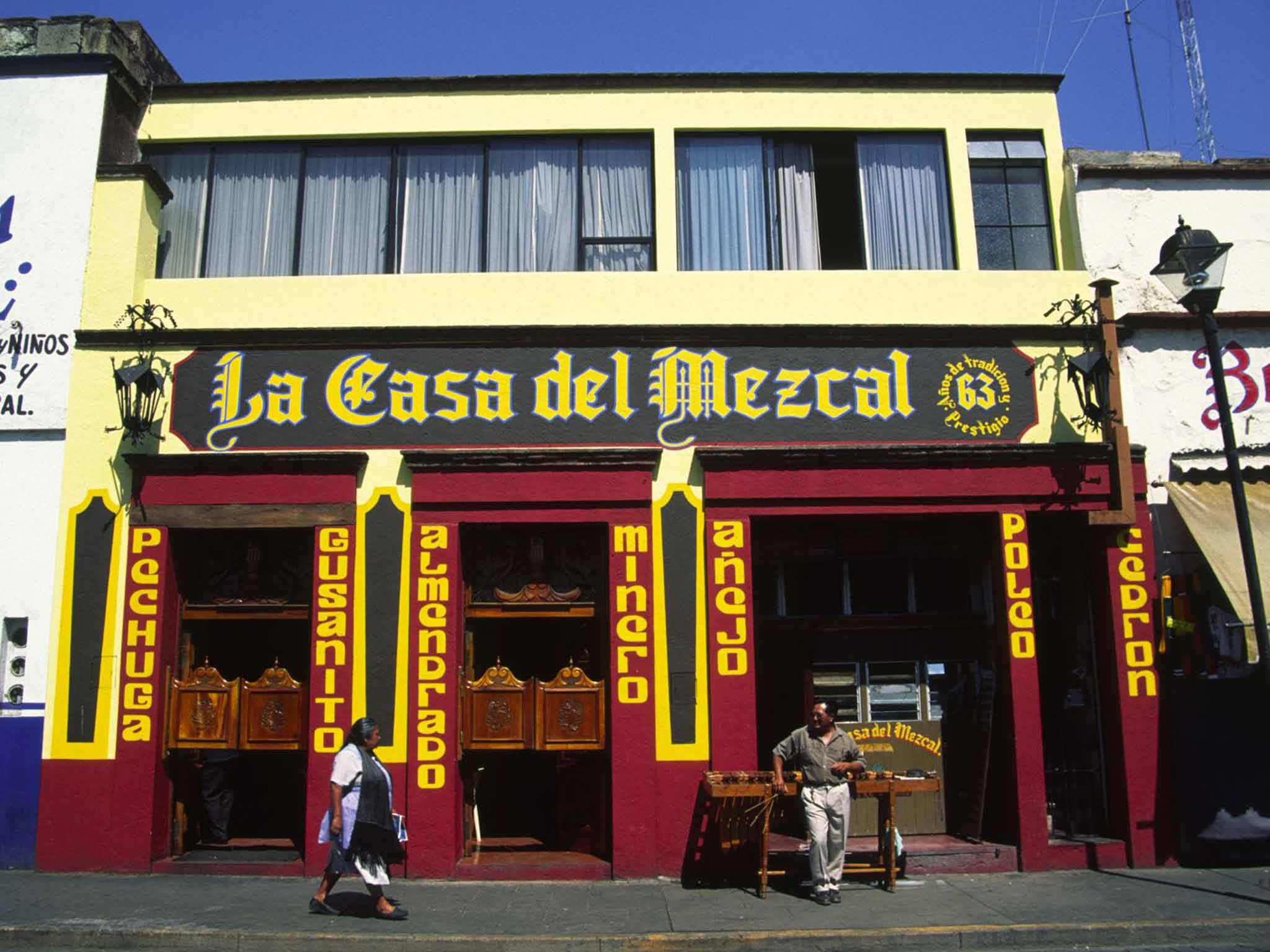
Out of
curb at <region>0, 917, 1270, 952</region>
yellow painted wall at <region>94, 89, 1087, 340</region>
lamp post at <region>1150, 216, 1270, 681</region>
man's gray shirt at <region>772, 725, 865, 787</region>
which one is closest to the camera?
curb at <region>0, 917, 1270, 952</region>

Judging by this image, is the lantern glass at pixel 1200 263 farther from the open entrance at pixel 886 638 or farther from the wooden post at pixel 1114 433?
the open entrance at pixel 886 638

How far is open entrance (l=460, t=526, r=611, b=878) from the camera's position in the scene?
10.6 meters

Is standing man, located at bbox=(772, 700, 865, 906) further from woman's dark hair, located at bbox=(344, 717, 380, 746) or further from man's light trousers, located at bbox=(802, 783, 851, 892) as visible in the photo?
woman's dark hair, located at bbox=(344, 717, 380, 746)

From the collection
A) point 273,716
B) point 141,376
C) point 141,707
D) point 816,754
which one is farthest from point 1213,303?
point 141,707

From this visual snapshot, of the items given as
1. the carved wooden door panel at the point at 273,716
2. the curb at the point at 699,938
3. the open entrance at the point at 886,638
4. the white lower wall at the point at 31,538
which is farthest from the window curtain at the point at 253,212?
the curb at the point at 699,938

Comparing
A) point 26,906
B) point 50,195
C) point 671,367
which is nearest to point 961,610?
point 671,367

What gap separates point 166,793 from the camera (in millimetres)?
10594

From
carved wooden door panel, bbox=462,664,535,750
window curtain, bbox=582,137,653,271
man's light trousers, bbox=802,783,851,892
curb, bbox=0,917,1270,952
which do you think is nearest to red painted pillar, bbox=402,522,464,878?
carved wooden door panel, bbox=462,664,535,750

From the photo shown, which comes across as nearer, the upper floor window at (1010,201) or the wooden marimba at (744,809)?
the wooden marimba at (744,809)

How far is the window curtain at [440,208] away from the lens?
1184cm

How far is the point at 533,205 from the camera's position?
12.0 meters

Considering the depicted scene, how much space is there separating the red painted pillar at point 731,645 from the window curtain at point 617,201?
10.5 ft

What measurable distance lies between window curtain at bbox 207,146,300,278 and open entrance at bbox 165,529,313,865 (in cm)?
306

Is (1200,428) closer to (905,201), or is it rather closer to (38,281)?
(905,201)
